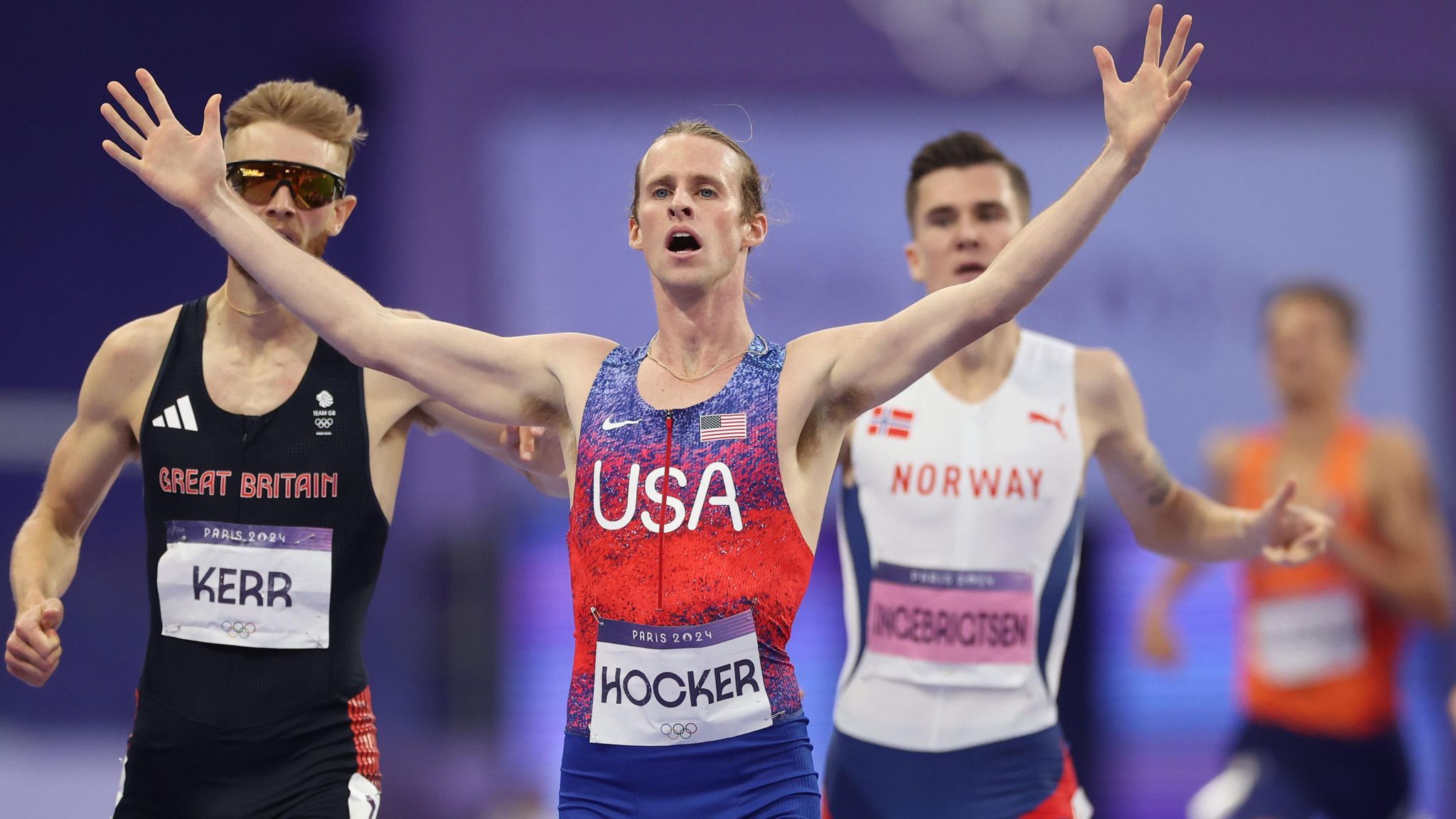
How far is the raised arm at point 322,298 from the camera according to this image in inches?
135

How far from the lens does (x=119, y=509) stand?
10.6 metres

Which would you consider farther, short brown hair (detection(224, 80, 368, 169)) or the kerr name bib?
the kerr name bib

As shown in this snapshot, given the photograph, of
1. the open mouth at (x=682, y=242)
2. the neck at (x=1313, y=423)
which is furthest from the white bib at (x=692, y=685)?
the neck at (x=1313, y=423)

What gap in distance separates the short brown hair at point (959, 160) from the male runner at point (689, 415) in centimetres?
146

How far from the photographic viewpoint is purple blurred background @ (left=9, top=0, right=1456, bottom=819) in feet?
34.8

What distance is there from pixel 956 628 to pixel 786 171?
22.3 ft

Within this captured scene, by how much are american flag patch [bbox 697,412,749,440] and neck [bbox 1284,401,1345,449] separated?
439 centimetres

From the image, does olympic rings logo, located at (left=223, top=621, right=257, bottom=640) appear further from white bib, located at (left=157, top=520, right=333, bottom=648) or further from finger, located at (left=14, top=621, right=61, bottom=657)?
finger, located at (left=14, top=621, right=61, bottom=657)

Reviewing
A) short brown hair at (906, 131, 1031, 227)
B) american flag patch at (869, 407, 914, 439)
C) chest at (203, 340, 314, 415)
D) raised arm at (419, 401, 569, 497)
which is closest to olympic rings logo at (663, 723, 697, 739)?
raised arm at (419, 401, 569, 497)

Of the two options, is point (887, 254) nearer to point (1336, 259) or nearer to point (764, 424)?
point (1336, 259)

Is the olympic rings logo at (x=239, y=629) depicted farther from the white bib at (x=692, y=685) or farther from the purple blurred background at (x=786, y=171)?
the purple blurred background at (x=786, y=171)

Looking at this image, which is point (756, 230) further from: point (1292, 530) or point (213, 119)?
point (1292, 530)

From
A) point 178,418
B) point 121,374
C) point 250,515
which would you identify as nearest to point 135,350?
point 121,374

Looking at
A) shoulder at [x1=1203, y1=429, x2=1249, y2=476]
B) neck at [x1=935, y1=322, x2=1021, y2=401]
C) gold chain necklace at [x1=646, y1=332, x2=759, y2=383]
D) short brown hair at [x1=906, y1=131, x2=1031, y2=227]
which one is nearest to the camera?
gold chain necklace at [x1=646, y1=332, x2=759, y2=383]
